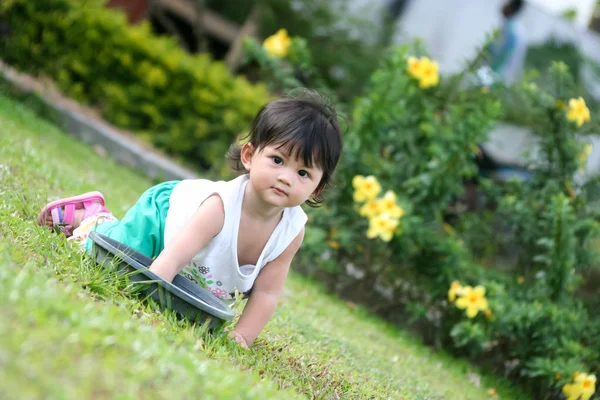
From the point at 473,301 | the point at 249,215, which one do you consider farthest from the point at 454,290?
the point at 249,215

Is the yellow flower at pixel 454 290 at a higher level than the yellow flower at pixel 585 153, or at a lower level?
lower

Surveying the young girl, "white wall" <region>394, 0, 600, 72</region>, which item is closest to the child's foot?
the young girl

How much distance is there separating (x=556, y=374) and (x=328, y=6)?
757cm

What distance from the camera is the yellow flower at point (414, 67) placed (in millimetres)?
5055

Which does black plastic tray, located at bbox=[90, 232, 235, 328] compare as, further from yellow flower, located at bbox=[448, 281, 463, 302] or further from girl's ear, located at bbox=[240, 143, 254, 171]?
yellow flower, located at bbox=[448, 281, 463, 302]

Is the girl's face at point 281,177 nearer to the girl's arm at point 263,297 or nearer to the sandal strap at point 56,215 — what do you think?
the girl's arm at point 263,297

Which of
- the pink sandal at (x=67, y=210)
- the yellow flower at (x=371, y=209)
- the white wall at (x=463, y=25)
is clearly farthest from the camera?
the white wall at (x=463, y=25)

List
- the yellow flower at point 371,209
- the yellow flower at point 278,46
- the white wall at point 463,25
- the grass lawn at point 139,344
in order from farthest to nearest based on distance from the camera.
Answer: the white wall at point 463,25
the yellow flower at point 278,46
the yellow flower at point 371,209
the grass lawn at point 139,344

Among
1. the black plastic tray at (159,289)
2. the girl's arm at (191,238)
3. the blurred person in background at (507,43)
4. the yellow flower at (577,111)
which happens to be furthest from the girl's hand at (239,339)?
the blurred person in background at (507,43)

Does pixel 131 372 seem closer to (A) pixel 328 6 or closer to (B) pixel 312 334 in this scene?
(B) pixel 312 334

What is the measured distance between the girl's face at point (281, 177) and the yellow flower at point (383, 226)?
2.03 metres

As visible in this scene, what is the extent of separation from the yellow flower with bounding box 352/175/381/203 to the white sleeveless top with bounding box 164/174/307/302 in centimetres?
189

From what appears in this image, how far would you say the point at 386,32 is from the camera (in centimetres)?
1101

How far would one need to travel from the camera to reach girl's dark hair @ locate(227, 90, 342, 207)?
2.51m
